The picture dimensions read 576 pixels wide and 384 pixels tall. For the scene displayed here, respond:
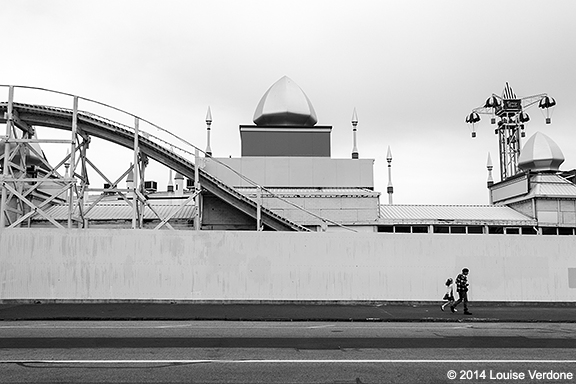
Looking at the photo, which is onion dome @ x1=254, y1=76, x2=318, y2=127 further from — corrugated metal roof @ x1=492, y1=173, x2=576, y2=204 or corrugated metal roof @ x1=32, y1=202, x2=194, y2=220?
corrugated metal roof @ x1=492, y1=173, x2=576, y2=204

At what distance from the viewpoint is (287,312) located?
18.4 metres

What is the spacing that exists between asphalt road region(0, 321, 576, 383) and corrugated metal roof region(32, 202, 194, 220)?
18.9m

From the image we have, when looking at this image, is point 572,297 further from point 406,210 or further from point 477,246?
point 406,210

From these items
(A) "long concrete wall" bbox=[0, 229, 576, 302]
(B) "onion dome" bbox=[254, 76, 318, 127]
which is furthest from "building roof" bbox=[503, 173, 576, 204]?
(B) "onion dome" bbox=[254, 76, 318, 127]

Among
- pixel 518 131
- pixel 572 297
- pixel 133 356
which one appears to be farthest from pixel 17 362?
pixel 518 131

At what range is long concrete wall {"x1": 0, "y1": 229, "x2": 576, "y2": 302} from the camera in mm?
21297

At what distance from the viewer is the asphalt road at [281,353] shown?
8.28 meters

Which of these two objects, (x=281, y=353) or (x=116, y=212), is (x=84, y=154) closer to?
(x=116, y=212)

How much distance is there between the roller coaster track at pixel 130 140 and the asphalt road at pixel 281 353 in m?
14.6

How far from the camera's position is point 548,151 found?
3700cm

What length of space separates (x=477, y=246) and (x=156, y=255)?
1300cm

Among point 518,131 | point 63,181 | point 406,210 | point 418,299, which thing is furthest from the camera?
point 518,131

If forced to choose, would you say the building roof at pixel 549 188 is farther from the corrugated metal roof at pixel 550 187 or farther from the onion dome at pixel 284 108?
the onion dome at pixel 284 108

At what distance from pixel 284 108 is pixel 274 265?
17002 mm
